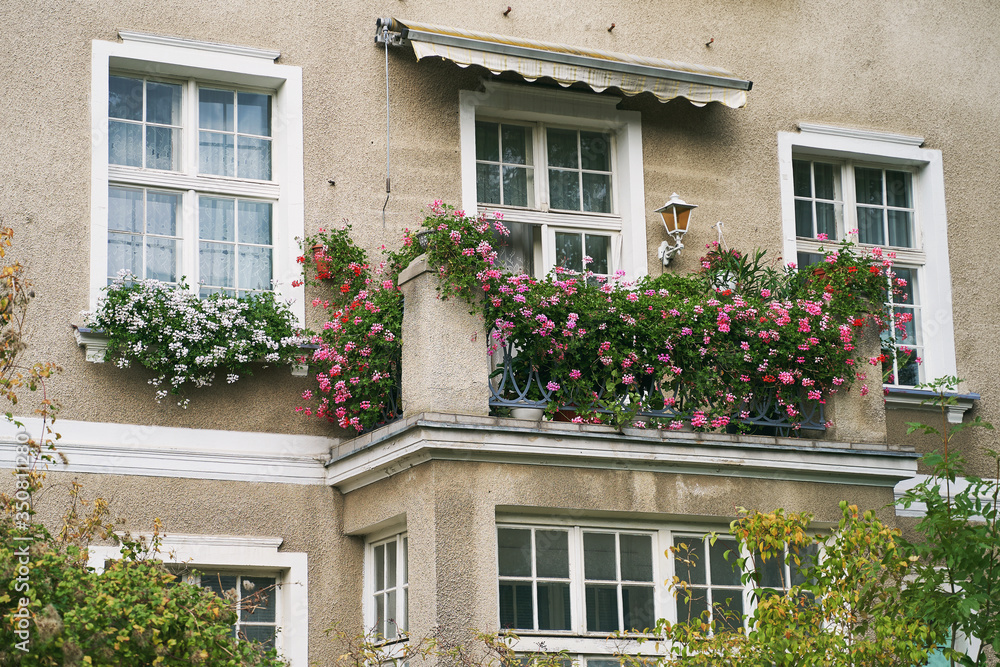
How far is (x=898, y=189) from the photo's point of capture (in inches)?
449

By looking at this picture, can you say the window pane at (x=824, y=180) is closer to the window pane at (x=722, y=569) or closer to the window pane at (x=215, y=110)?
the window pane at (x=722, y=569)

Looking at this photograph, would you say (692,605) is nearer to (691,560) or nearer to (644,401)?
(691,560)

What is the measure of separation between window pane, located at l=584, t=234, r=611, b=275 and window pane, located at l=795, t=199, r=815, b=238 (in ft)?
5.70

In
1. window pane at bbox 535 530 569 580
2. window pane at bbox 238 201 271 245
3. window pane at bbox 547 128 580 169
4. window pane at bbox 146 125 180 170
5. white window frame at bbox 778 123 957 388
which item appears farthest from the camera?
white window frame at bbox 778 123 957 388

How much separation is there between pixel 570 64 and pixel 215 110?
2613mm

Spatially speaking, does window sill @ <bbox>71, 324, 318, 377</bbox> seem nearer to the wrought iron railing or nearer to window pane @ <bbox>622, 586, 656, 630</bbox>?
the wrought iron railing

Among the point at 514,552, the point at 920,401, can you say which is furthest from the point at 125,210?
the point at 920,401

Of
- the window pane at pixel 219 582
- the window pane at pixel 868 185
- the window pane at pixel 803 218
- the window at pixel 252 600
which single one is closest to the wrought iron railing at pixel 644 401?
the window at pixel 252 600

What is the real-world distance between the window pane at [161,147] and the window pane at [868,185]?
5.82m

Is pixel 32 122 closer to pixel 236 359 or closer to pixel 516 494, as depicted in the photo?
pixel 236 359

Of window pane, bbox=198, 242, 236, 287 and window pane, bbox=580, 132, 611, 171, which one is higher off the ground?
window pane, bbox=580, 132, 611, 171

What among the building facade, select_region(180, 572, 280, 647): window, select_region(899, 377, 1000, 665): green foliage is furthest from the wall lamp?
select_region(180, 572, 280, 647): window

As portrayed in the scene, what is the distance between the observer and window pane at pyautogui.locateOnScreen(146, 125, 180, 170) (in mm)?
9148

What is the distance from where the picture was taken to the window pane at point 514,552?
812 centimetres
